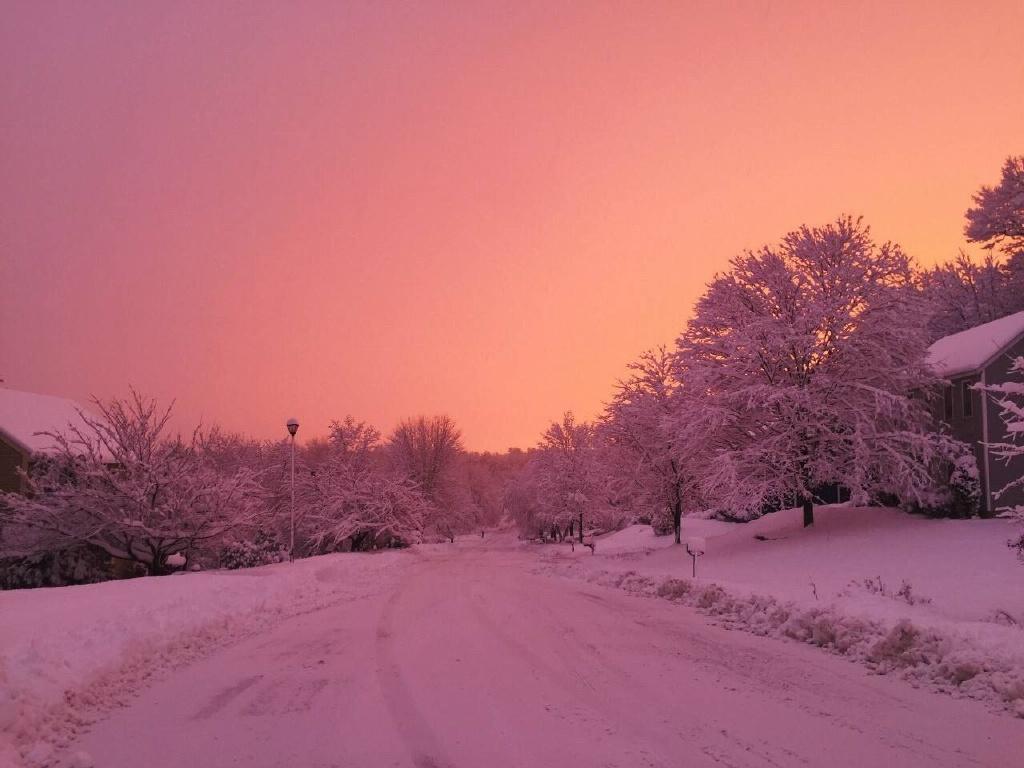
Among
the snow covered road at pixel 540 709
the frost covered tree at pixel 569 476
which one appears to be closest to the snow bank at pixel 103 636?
the snow covered road at pixel 540 709

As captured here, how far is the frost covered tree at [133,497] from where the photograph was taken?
20.8m

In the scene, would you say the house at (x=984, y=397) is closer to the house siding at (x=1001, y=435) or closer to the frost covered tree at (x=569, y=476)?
the house siding at (x=1001, y=435)

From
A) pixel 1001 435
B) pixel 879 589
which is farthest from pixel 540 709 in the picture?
pixel 1001 435

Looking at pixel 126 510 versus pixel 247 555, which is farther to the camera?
pixel 247 555

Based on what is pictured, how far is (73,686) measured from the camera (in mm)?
7434

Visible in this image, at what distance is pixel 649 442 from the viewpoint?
113 ft

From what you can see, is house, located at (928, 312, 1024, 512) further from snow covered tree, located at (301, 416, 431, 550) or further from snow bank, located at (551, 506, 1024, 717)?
snow covered tree, located at (301, 416, 431, 550)

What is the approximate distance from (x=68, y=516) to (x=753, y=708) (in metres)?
21.3

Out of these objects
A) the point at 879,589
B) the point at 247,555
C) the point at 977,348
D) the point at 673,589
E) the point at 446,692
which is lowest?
the point at 247,555

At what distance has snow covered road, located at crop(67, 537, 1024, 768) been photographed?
539cm

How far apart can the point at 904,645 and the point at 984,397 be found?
1979cm

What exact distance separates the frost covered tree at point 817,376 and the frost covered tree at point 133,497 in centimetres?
1625

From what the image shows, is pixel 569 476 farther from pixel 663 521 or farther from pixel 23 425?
pixel 23 425

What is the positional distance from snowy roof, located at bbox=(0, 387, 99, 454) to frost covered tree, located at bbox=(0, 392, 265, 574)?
7798 millimetres
